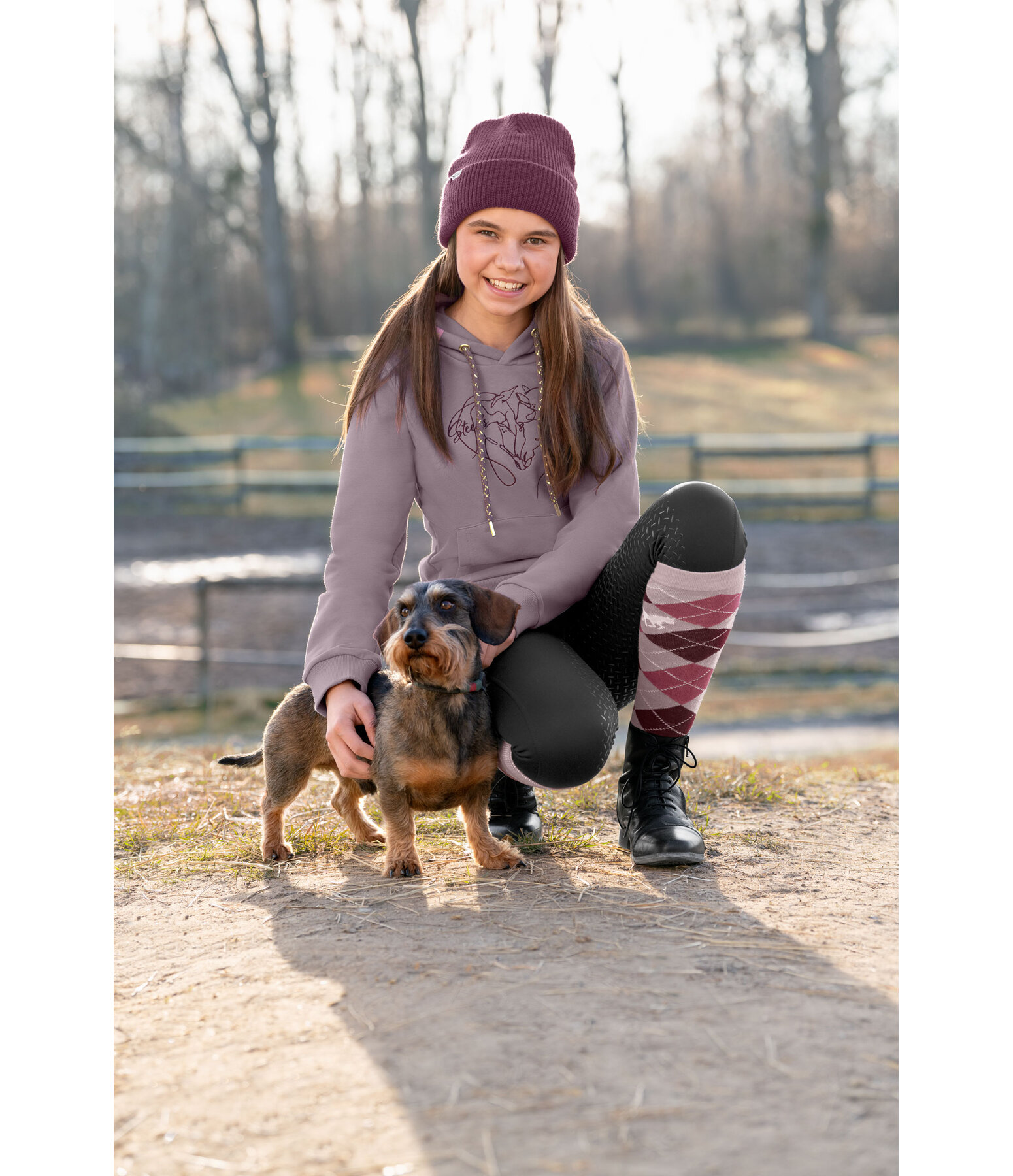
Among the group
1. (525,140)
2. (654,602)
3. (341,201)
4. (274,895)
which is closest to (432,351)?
(525,140)

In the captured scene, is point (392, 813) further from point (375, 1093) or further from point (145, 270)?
point (145, 270)

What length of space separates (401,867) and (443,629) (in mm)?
616

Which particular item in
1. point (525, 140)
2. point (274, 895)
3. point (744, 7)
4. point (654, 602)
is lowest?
point (274, 895)

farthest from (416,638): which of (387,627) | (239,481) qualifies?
(239,481)

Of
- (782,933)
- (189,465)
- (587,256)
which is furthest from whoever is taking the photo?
(587,256)

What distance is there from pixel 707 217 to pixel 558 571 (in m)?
22.8

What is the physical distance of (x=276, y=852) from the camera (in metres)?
3.01

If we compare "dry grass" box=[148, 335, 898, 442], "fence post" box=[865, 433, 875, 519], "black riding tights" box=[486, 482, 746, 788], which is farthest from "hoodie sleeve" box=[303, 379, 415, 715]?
"dry grass" box=[148, 335, 898, 442]

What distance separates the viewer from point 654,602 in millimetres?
2732

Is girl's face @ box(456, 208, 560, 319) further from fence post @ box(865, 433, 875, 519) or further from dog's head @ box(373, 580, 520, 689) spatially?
fence post @ box(865, 433, 875, 519)

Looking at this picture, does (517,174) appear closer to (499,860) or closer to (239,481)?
(499,860)

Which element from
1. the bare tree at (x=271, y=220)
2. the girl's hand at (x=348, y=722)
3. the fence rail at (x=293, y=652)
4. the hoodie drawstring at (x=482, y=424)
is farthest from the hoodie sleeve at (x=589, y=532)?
the bare tree at (x=271, y=220)

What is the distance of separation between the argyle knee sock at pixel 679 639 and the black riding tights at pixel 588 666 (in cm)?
4

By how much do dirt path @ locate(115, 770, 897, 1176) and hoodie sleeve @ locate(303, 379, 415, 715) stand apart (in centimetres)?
53
